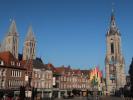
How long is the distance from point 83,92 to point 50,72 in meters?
28.1

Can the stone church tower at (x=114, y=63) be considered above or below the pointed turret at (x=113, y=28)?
below

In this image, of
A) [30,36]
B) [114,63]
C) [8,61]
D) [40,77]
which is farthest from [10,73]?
[114,63]

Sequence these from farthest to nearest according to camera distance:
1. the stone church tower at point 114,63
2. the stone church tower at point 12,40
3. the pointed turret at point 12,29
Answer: the stone church tower at point 114,63
the pointed turret at point 12,29
the stone church tower at point 12,40

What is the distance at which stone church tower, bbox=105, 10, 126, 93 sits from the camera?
12594 centimetres

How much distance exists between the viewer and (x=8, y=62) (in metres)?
66.6

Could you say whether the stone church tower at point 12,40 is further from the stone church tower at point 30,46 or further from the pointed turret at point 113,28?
the pointed turret at point 113,28

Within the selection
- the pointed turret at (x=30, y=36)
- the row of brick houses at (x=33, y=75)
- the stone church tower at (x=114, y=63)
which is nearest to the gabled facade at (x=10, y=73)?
the row of brick houses at (x=33, y=75)

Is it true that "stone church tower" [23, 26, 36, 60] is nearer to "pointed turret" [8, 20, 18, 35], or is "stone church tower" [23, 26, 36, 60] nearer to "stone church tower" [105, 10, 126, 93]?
"pointed turret" [8, 20, 18, 35]

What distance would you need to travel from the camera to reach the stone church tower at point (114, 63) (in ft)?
413

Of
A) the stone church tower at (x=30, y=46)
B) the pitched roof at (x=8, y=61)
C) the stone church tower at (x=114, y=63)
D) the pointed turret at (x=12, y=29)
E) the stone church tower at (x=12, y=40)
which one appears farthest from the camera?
the stone church tower at (x=114, y=63)

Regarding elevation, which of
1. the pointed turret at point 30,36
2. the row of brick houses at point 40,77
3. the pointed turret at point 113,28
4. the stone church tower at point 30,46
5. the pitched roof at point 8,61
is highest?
the pointed turret at point 113,28

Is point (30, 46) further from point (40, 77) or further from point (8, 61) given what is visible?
point (8, 61)

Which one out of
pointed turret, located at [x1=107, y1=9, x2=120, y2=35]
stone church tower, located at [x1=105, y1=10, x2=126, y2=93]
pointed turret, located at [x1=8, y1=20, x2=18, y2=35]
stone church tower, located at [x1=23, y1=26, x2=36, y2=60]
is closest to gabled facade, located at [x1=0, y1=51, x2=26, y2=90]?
stone church tower, located at [x1=23, y1=26, x2=36, y2=60]

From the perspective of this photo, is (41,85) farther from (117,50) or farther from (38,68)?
(117,50)
